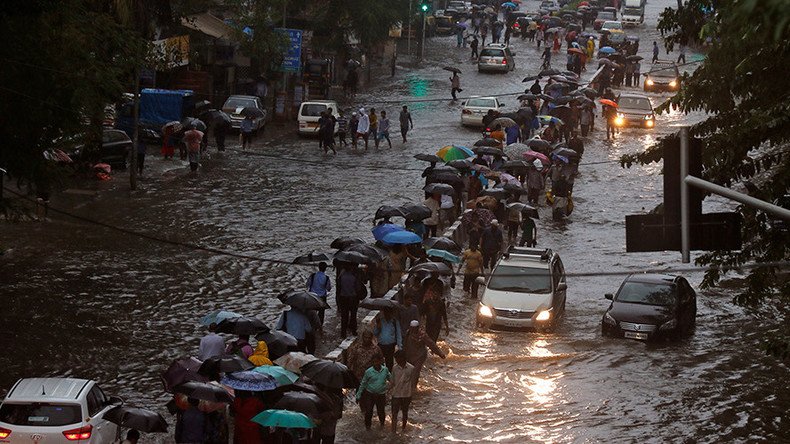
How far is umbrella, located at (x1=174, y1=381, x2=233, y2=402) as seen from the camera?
54.6 feet

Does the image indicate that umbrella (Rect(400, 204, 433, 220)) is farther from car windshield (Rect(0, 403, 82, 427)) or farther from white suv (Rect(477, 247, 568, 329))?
car windshield (Rect(0, 403, 82, 427))

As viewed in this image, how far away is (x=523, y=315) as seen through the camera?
27.9 metres

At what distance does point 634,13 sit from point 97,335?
83.5 m

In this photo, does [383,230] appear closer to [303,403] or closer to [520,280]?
[520,280]

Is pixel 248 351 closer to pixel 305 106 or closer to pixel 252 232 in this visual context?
pixel 252 232

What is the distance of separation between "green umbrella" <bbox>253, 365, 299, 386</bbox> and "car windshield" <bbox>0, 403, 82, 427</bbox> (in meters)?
2.33

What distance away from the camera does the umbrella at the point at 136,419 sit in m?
16.3

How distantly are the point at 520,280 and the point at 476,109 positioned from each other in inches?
1047

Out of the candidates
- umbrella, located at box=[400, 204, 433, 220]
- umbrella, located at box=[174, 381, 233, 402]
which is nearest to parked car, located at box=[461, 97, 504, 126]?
umbrella, located at box=[400, 204, 433, 220]

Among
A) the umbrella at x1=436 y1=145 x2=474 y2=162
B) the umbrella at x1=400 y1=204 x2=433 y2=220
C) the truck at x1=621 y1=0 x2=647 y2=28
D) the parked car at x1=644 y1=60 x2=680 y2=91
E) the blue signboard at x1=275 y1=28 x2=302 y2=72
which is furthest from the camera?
the truck at x1=621 y1=0 x2=647 y2=28

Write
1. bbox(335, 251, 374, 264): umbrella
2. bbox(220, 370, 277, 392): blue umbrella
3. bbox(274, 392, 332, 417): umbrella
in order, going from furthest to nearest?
bbox(335, 251, 374, 264): umbrella → bbox(220, 370, 277, 392): blue umbrella → bbox(274, 392, 332, 417): umbrella

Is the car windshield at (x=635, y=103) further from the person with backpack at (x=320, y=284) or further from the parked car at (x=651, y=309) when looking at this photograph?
the person with backpack at (x=320, y=284)

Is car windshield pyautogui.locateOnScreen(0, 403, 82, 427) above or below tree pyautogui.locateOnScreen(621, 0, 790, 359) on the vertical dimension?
below

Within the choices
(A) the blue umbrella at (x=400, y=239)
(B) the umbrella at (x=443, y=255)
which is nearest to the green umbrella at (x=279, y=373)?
(A) the blue umbrella at (x=400, y=239)
